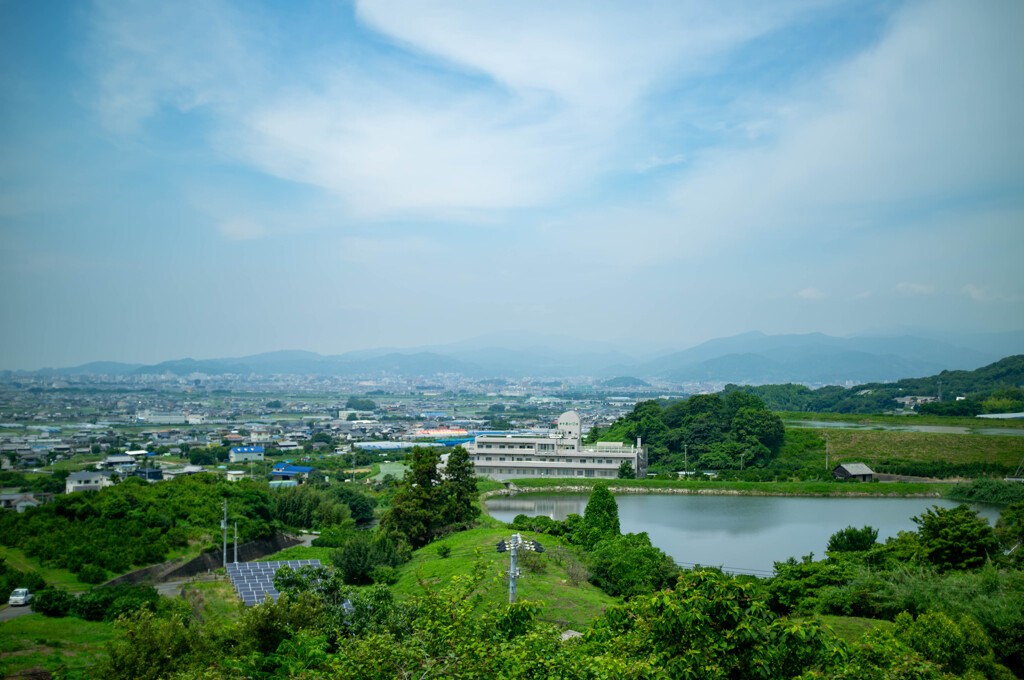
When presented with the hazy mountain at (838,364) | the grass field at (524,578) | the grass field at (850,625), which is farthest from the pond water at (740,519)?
the hazy mountain at (838,364)

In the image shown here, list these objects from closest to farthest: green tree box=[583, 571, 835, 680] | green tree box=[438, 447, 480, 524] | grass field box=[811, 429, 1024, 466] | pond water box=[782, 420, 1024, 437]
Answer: green tree box=[583, 571, 835, 680] → green tree box=[438, 447, 480, 524] → grass field box=[811, 429, 1024, 466] → pond water box=[782, 420, 1024, 437]

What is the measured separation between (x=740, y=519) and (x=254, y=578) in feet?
43.4

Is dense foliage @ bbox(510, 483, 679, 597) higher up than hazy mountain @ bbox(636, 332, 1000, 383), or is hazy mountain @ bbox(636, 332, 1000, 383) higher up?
hazy mountain @ bbox(636, 332, 1000, 383)

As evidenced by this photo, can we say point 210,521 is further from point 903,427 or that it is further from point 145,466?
point 903,427

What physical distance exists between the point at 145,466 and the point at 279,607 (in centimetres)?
2078

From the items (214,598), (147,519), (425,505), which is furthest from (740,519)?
(147,519)

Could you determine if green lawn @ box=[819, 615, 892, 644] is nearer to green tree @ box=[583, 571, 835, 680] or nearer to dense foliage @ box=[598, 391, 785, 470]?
green tree @ box=[583, 571, 835, 680]

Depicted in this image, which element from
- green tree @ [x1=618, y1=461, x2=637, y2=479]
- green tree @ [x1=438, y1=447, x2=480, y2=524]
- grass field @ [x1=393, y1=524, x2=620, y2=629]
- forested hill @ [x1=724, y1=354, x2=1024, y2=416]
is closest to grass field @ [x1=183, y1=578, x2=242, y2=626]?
grass field @ [x1=393, y1=524, x2=620, y2=629]

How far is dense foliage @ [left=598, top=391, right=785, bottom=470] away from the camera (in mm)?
25703

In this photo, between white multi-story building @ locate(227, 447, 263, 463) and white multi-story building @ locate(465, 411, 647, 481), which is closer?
white multi-story building @ locate(465, 411, 647, 481)

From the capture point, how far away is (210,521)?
47.0ft

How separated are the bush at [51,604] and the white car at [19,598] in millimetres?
Answer: 457

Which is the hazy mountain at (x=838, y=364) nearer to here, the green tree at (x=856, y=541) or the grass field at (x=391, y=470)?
the grass field at (x=391, y=470)

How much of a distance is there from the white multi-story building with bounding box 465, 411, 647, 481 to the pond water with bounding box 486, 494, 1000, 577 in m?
3.03
